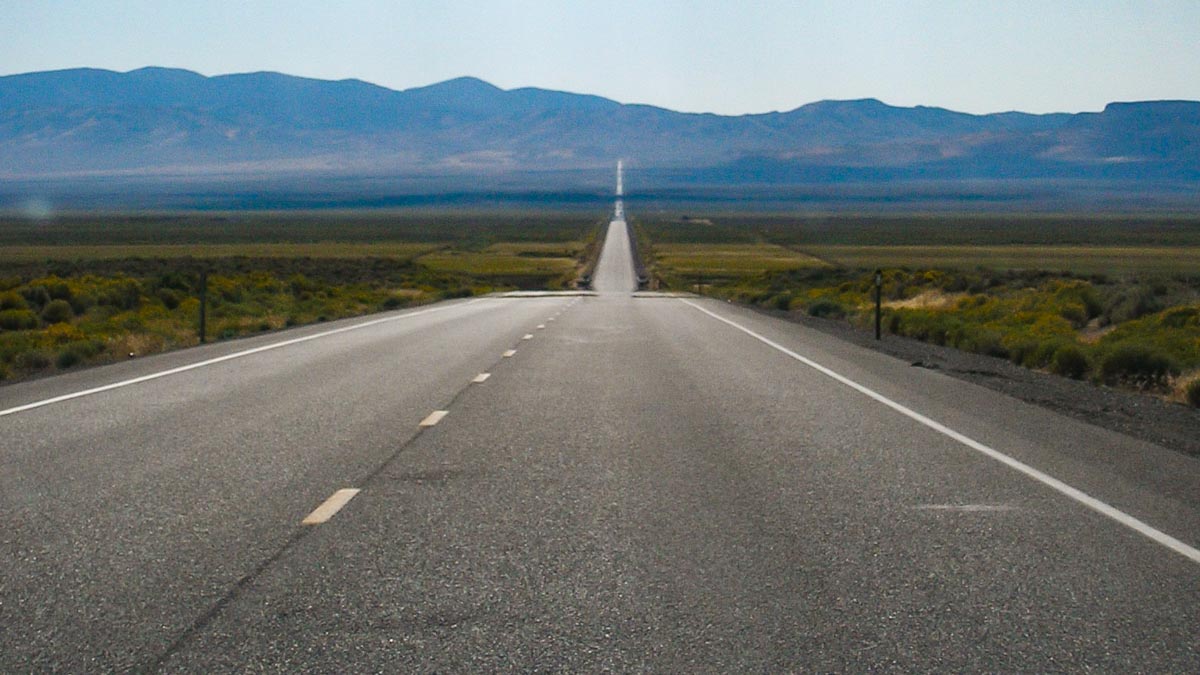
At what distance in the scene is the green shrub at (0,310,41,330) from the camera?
3095cm

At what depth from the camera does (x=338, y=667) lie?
547 centimetres

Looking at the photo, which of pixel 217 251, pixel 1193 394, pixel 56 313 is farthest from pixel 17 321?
pixel 217 251

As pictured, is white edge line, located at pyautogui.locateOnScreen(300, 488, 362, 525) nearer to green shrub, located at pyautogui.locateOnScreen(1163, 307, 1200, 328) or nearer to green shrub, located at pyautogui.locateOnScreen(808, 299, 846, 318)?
green shrub, located at pyautogui.locateOnScreen(1163, 307, 1200, 328)

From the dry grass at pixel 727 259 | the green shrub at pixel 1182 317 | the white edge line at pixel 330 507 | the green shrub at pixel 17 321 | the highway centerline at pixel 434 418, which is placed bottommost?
the dry grass at pixel 727 259

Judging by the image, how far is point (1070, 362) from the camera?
19.1 meters

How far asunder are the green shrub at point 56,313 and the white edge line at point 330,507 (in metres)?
26.4

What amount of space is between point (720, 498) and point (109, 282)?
35.7 meters

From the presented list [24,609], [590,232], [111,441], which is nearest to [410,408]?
[111,441]

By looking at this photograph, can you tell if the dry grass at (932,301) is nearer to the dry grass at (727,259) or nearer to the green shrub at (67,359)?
the green shrub at (67,359)

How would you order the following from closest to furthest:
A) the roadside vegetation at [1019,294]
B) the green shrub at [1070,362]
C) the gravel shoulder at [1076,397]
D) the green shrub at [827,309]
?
the gravel shoulder at [1076,397], the green shrub at [1070,362], the roadside vegetation at [1019,294], the green shrub at [827,309]

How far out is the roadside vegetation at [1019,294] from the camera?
1914 cm

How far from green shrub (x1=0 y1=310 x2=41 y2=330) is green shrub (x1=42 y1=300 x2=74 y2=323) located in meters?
1.56

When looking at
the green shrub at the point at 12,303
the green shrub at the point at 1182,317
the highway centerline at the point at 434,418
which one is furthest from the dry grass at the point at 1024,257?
the highway centerline at the point at 434,418

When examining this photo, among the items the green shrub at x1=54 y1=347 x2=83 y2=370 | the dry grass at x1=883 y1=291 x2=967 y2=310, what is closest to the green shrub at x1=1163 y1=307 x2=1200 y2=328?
the dry grass at x1=883 y1=291 x2=967 y2=310
